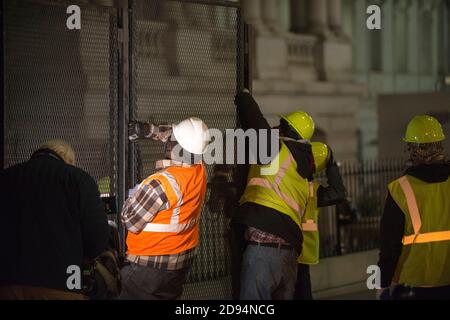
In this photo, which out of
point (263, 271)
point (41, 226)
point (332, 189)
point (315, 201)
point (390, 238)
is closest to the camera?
point (41, 226)

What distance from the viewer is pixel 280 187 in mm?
6512

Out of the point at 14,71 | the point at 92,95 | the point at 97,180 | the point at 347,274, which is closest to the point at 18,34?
the point at 14,71

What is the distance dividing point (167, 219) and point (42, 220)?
3.08ft

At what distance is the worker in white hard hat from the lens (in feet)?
19.6

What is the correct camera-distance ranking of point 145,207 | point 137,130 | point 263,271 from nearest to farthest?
point 145,207 < point 263,271 < point 137,130

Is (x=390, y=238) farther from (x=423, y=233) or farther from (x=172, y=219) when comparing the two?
(x=172, y=219)

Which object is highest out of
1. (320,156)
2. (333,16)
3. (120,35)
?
(333,16)

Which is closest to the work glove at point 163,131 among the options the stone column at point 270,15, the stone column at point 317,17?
the stone column at point 270,15

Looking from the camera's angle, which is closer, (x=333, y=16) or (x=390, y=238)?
(x=390, y=238)

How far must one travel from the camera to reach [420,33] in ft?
110

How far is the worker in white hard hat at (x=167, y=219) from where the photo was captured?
19.6 ft

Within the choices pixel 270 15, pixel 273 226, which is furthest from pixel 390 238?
pixel 270 15

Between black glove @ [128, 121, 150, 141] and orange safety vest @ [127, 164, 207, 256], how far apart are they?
1.77 ft

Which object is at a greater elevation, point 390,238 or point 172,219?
point 172,219
